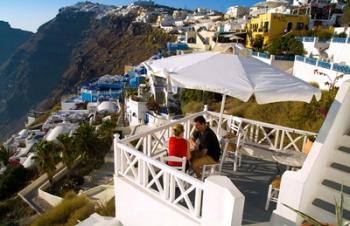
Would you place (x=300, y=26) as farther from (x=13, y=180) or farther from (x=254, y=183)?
(x=254, y=183)

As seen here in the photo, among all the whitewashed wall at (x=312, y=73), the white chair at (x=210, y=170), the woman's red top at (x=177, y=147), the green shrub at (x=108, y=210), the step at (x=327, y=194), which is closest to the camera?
the step at (x=327, y=194)

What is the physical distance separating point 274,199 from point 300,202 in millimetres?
1010

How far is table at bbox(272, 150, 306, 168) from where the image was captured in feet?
17.4

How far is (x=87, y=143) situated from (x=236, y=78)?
16.3 metres

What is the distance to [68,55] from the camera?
534ft

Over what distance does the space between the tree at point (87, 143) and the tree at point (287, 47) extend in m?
17.7

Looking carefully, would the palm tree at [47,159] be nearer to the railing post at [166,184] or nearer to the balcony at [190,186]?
→ the balcony at [190,186]

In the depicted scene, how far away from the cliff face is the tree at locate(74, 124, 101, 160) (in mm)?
65145

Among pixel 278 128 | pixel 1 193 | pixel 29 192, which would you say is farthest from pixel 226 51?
pixel 1 193

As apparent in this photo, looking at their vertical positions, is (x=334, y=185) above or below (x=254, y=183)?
above

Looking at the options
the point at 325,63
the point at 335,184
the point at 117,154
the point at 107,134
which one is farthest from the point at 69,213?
the point at 325,63

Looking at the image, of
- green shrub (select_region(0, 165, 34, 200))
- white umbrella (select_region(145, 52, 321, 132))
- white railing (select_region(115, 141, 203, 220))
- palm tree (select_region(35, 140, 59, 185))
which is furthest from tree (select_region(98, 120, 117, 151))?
white umbrella (select_region(145, 52, 321, 132))

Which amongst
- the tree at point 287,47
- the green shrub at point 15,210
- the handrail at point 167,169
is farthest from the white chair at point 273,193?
the tree at point 287,47

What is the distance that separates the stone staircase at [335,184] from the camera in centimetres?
397
